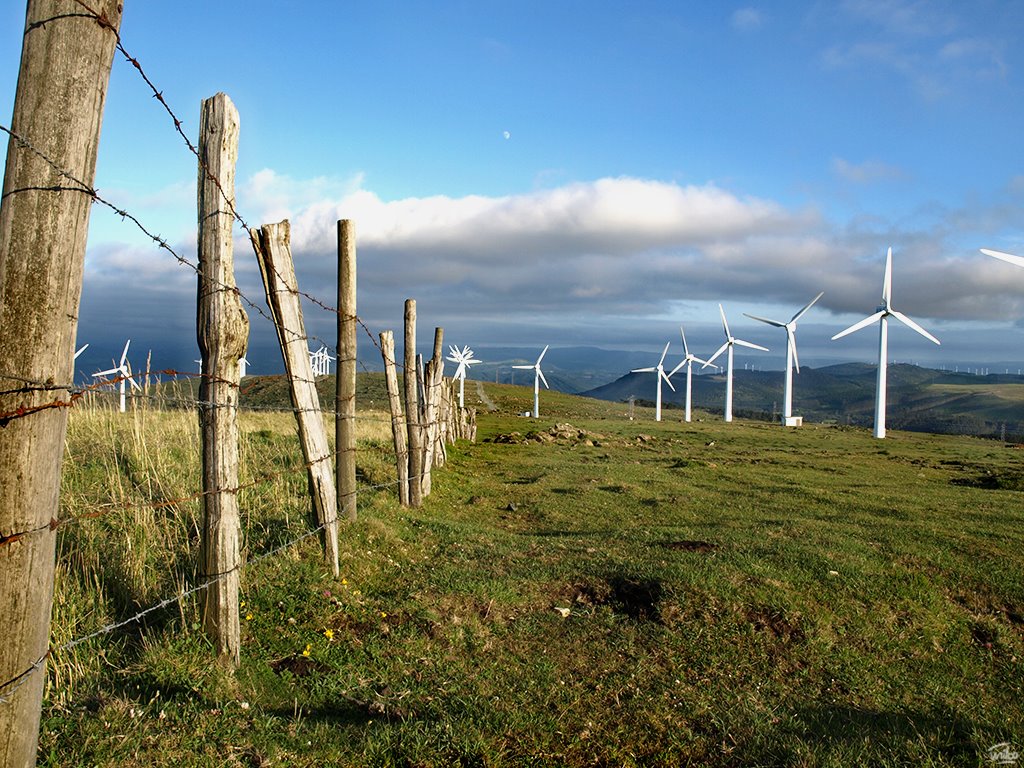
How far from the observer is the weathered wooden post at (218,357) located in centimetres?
583

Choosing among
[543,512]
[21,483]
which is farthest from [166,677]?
[543,512]

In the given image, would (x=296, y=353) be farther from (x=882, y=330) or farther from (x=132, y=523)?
(x=882, y=330)

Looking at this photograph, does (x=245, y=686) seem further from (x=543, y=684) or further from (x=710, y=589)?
(x=710, y=589)

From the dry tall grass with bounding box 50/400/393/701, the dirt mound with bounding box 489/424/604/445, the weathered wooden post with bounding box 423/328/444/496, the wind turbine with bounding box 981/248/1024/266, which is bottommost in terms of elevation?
the dirt mound with bounding box 489/424/604/445

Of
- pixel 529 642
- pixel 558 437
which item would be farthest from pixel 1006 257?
pixel 529 642

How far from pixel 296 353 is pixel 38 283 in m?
4.61

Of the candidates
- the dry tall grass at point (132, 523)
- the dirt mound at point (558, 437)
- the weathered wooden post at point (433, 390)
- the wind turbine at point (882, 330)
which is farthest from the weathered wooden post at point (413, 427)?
the wind turbine at point (882, 330)

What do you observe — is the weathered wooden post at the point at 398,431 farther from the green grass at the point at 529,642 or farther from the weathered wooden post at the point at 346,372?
the weathered wooden post at the point at 346,372

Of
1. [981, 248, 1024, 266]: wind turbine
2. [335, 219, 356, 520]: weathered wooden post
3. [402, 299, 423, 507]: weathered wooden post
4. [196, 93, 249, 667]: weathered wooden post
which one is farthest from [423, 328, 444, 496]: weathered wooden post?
[981, 248, 1024, 266]: wind turbine

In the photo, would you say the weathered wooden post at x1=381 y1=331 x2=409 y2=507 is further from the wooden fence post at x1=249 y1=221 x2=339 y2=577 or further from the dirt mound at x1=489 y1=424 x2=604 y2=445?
the dirt mound at x1=489 y1=424 x2=604 y2=445

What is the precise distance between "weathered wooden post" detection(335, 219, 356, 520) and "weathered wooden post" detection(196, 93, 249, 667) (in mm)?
3873

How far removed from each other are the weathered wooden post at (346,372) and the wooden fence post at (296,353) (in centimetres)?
176

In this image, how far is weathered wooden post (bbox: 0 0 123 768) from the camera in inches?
124

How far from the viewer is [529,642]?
7.09 m
